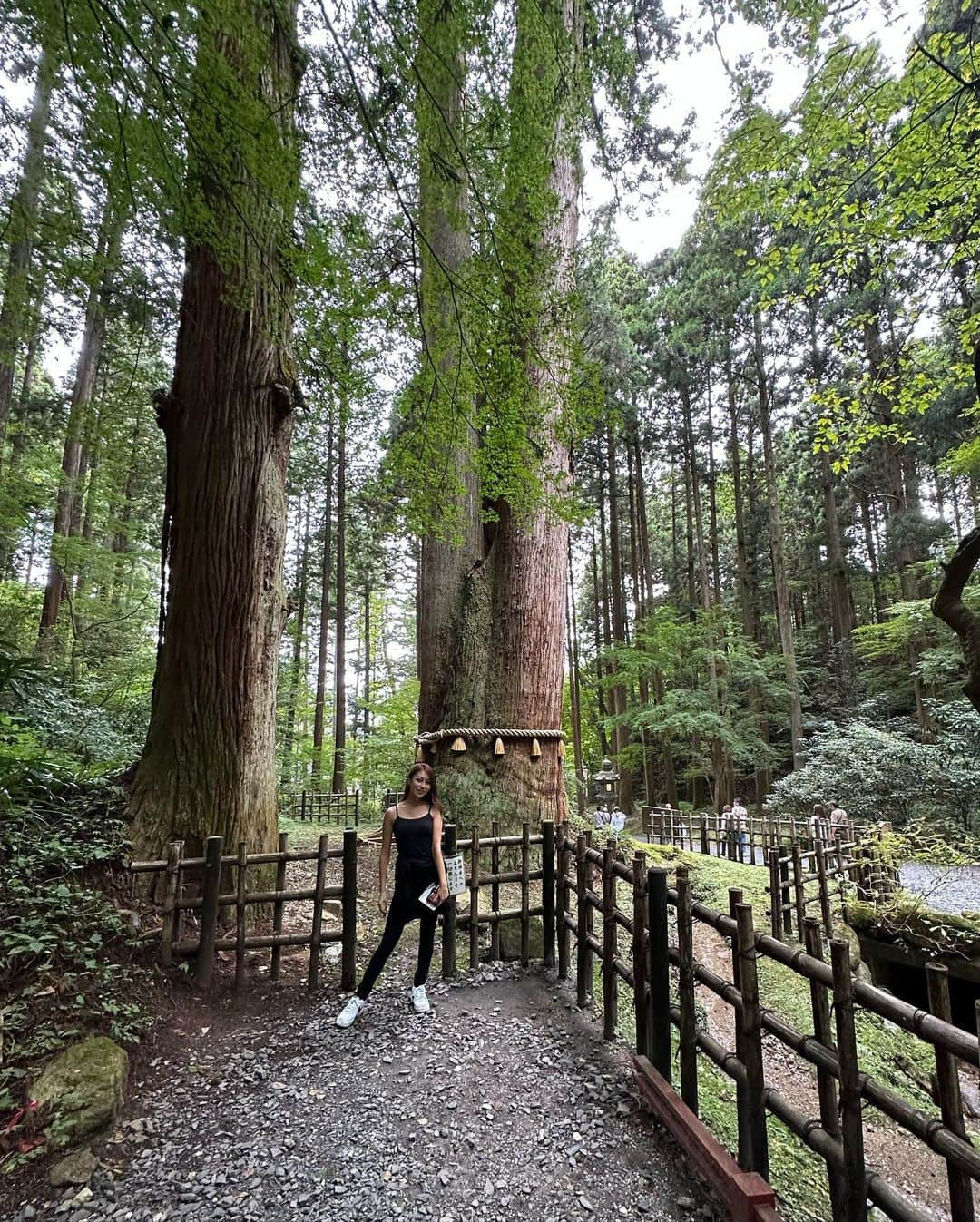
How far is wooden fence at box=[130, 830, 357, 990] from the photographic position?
3125mm

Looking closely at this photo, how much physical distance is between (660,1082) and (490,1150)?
753 mm

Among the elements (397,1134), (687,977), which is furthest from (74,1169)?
(687,977)

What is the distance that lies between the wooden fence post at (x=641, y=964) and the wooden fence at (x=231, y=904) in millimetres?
1639

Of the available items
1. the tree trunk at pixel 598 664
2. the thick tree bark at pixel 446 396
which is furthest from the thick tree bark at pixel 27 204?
the tree trunk at pixel 598 664

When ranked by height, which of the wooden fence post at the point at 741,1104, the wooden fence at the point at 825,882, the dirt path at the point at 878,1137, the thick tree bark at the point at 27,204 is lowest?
the dirt path at the point at 878,1137

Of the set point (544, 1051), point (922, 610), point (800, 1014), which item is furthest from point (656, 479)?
point (544, 1051)

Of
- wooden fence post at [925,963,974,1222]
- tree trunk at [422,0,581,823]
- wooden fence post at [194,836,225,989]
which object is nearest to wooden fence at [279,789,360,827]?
tree trunk at [422,0,581,823]

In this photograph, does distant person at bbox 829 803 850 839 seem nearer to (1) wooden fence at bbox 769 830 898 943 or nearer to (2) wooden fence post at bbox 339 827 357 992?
(1) wooden fence at bbox 769 830 898 943

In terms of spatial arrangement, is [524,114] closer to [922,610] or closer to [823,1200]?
[823,1200]

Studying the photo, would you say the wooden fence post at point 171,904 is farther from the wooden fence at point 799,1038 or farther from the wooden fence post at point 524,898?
the wooden fence at point 799,1038

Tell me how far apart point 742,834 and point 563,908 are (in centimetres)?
789

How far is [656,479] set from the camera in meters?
23.2

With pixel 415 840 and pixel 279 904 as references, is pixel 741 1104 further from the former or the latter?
pixel 279 904

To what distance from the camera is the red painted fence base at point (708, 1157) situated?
174 cm
